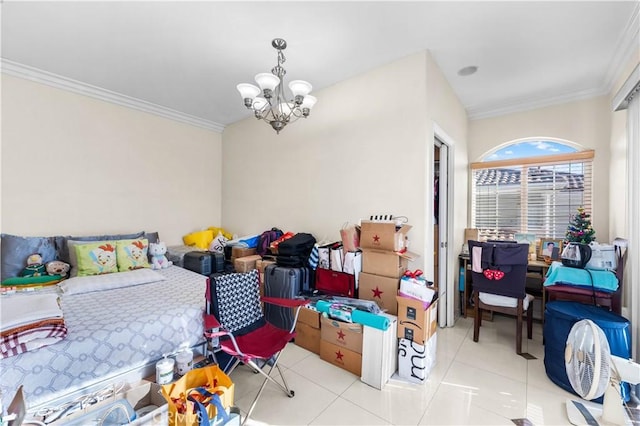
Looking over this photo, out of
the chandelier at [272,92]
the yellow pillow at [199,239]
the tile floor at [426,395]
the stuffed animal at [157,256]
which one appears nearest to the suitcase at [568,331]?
the tile floor at [426,395]

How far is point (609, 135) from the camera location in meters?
3.03

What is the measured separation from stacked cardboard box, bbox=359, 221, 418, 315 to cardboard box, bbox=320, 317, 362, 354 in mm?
365

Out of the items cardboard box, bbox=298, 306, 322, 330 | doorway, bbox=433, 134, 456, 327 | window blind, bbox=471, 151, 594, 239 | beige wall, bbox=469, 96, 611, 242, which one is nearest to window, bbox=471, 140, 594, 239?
window blind, bbox=471, 151, 594, 239

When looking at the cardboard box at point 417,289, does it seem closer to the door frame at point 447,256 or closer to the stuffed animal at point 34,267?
the door frame at point 447,256

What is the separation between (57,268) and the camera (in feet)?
9.09

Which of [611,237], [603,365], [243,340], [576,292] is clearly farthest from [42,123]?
[611,237]

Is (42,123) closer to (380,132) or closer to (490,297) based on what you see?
(380,132)

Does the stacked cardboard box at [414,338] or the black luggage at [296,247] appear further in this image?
the black luggage at [296,247]

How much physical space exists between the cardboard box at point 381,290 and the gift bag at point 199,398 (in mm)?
1448

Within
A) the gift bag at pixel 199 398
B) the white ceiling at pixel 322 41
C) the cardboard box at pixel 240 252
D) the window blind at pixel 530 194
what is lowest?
the gift bag at pixel 199 398

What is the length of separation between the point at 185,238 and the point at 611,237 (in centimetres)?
556

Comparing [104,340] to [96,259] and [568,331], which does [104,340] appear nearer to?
[96,259]

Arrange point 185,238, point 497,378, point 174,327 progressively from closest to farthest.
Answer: point 174,327
point 497,378
point 185,238

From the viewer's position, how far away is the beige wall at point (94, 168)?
286 cm
